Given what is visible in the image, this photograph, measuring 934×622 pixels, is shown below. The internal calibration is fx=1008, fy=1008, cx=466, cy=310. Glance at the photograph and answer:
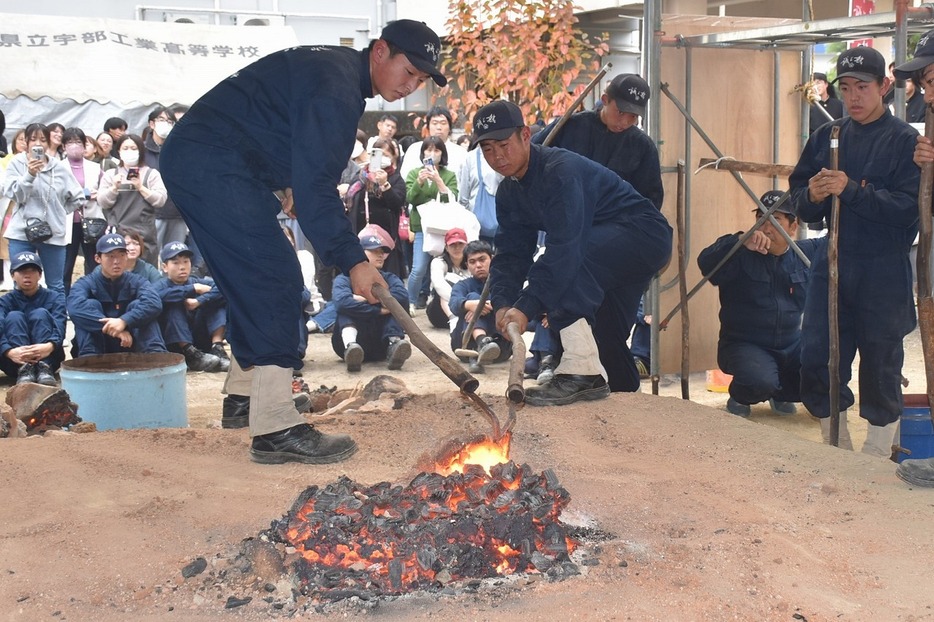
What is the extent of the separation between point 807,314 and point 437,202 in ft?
17.7

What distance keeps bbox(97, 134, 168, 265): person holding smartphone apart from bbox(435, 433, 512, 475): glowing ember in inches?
245

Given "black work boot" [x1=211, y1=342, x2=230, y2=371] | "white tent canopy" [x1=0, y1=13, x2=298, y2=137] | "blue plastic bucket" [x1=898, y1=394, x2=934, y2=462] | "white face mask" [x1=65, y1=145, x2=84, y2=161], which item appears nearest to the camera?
"blue plastic bucket" [x1=898, y1=394, x2=934, y2=462]

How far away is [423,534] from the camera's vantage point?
3195 millimetres

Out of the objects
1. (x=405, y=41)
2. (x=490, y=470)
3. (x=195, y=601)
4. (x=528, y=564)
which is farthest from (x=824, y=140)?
(x=195, y=601)

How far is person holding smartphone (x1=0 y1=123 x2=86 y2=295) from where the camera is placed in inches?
349

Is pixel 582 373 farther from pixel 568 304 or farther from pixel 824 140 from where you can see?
pixel 824 140

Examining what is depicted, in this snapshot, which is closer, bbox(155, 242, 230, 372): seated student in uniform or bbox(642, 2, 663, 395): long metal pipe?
bbox(642, 2, 663, 395): long metal pipe

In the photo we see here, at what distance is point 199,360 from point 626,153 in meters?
4.12

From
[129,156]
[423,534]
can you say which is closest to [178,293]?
[129,156]

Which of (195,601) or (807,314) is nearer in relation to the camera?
(195,601)

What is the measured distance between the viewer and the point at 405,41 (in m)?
4.00

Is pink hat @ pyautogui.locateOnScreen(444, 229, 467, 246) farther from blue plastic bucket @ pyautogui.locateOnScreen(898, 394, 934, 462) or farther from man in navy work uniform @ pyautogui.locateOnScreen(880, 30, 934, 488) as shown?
man in navy work uniform @ pyautogui.locateOnScreen(880, 30, 934, 488)

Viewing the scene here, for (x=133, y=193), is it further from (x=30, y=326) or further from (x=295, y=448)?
(x=295, y=448)

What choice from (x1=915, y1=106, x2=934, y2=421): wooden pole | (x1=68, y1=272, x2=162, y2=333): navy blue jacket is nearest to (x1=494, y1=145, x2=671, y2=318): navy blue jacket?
(x1=915, y1=106, x2=934, y2=421): wooden pole
